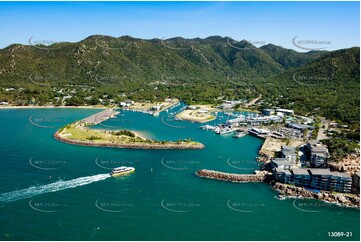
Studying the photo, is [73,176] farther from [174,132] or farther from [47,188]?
[174,132]

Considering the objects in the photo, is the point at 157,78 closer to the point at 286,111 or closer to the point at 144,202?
the point at 286,111

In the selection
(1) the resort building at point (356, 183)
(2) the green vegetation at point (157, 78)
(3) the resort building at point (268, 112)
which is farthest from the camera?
(2) the green vegetation at point (157, 78)

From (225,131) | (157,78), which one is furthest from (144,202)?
(157,78)

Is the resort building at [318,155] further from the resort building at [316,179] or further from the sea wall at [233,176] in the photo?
the sea wall at [233,176]

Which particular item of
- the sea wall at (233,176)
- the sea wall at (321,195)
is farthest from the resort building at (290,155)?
the sea wall at (321,195)

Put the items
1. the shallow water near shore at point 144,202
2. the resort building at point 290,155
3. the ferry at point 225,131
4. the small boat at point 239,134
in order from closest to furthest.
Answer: the shallow water near shore at point 144,202, the resort building at point 290,155, the small boat at point 239,134, the ferry at point 225,131

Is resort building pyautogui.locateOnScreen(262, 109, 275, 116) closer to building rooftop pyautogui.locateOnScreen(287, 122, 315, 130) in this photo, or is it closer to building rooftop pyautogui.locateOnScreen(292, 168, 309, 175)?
building rooftop pyautogui.locateOnScreen(287, 122, 315, 130)

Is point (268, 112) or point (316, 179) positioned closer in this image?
point (316, 179)
